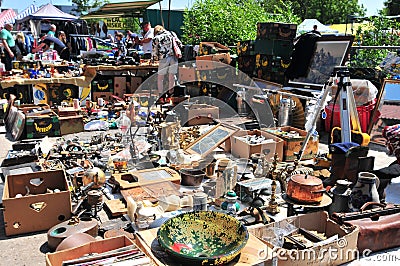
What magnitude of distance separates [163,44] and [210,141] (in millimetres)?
3431

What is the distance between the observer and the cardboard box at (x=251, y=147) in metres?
4.49

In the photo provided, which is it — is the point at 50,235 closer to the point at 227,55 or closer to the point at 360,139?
the point at 360,139

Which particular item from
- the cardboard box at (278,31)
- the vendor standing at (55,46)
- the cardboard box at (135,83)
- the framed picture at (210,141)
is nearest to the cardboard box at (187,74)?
the cardboard box at (135,83)

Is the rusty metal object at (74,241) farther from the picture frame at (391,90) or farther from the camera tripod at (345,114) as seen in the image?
the picture frame at (391,90)

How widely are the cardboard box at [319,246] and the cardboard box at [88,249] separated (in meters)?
0.83

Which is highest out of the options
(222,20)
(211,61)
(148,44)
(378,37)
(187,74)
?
(222,20)

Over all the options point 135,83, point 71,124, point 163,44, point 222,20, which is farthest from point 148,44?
point 71,124

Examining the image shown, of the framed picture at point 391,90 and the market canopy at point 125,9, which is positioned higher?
the market canopy at point 125,9

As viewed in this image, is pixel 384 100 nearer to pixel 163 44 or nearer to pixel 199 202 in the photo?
pixel 199 202

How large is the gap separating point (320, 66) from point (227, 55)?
6.52 ft

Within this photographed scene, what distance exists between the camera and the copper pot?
110 inches

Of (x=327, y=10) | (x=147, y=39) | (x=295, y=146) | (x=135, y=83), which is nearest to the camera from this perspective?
(x=295, y=146)

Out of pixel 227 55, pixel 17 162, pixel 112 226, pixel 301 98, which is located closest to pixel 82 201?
pixel 112 226

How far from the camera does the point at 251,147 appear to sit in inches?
176
